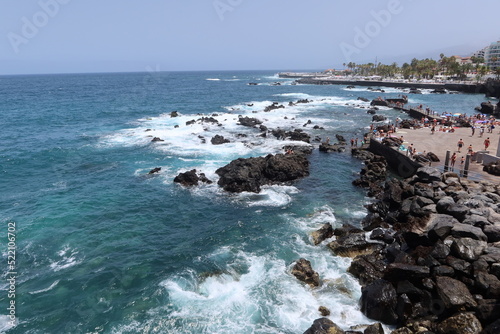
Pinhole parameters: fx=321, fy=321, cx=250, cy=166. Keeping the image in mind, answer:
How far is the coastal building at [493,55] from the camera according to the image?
550 ft

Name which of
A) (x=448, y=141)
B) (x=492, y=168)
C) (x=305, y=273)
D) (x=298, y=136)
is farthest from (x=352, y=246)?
A: (x=298, y=136)

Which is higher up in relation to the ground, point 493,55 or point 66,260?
point 493,55

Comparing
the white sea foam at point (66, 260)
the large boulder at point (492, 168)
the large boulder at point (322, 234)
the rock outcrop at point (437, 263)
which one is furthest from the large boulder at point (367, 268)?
the white sea foam at point (66, 260)

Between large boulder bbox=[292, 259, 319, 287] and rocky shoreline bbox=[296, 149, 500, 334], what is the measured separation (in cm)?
11

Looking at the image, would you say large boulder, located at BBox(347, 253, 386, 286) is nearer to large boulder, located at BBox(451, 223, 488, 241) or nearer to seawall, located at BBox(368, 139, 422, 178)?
large boulder, located at BBox(451, 223, 488, 241)

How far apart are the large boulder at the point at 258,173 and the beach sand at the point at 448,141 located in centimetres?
1396

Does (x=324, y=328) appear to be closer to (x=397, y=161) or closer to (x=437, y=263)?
(x=437, y=263)

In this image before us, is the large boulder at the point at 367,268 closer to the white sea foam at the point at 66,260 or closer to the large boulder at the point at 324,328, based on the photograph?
the large boulder at the point at 324,328

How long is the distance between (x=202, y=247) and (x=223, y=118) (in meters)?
51.5

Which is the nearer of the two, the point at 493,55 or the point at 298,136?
the point at 298,136

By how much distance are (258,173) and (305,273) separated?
16002 millimetres

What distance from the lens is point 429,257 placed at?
17156 mm

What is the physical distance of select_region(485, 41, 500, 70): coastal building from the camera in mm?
167625

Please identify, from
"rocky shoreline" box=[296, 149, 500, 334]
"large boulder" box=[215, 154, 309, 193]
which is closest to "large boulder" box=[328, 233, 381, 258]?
"rocky shoreline" box=[296, 149, 500, 334]
